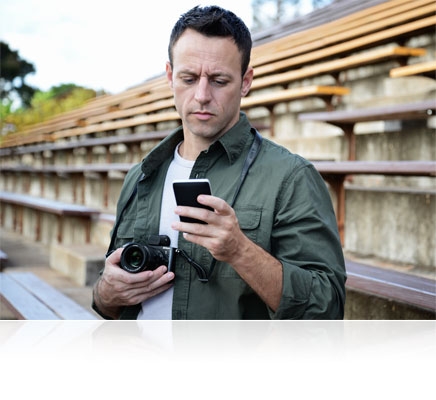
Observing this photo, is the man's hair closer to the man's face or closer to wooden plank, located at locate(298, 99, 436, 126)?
the man's face

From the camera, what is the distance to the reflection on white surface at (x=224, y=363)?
0.81m

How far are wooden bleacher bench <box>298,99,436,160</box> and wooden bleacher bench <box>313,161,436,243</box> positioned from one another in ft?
0.64

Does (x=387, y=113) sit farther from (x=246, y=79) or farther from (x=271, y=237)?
(x=271, y=237)

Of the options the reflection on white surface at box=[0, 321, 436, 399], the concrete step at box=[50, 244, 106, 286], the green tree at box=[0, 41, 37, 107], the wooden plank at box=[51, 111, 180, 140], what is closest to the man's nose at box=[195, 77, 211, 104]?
the reflection on white surface at box=[0, 321, 436, 399]

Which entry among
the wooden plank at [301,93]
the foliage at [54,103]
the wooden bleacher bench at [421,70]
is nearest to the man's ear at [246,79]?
the wooden bleacher bench at [421,70]

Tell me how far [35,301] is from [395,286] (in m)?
1.03

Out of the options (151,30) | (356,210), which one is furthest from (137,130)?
(151,30)

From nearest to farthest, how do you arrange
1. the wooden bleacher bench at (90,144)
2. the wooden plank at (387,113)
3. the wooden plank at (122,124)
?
the wooden plank at (387,113), the wooden bleacher bench at (90,144), the wooden plank at (122,124)

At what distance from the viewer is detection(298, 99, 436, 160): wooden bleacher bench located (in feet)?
5.57

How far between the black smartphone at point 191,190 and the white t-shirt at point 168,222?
0.53ft

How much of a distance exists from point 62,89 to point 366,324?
4450mm

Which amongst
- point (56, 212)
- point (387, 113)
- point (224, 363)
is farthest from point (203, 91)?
point (56, 212)

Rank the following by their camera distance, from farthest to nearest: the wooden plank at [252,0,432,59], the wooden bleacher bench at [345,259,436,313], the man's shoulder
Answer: the wooden plank at [252,0,432,59] < the wooden bleacher bench at [345,259,436,313] < the man's shoulder

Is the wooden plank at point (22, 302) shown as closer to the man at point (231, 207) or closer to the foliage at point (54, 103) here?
the man at point (231, 207)
